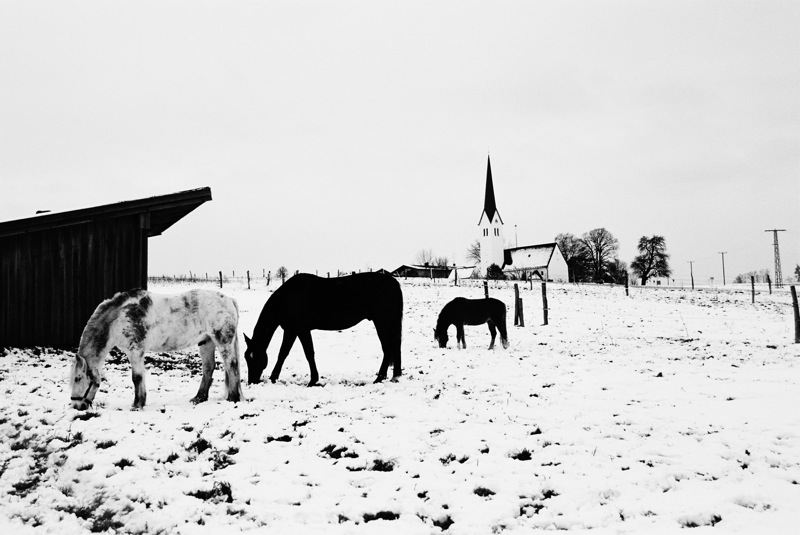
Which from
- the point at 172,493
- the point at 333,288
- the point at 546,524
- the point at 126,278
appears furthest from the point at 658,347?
the point at 126,278

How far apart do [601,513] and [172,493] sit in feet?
11.8

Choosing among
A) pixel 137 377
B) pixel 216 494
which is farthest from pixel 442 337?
pixel 216 494

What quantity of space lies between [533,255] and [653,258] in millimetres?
20187

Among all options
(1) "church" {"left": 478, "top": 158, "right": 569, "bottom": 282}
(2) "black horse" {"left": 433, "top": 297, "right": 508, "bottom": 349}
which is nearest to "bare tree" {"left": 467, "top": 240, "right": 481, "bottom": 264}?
(1) "church" {"left": 478, "top": 158, "right": 569, "bottom": 282}

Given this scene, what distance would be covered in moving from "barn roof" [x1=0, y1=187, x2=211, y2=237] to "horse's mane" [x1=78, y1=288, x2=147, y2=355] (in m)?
6.42

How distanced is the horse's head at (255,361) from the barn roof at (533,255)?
242 ft

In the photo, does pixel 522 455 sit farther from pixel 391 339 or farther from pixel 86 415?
pixel 86 415

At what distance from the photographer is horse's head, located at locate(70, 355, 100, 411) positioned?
664 cm

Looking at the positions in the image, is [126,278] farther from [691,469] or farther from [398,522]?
[691,469]

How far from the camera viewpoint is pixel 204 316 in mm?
7508

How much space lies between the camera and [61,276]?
12.4 meters

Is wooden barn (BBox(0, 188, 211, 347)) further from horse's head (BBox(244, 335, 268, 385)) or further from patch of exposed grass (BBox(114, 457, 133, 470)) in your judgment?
patch of exposed grass (BBox(114, 457, 133, 470))

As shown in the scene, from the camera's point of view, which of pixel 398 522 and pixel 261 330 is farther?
pixel 261 330

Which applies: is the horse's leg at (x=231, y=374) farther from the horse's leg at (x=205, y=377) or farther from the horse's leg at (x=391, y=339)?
the horse's leg at (x=391, y=339)
